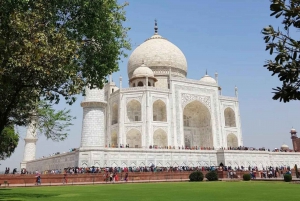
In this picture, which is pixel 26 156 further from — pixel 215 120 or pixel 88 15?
pixel 88 15

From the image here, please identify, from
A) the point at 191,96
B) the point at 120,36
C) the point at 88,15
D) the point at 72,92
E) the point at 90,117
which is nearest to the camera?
the point at 72,92

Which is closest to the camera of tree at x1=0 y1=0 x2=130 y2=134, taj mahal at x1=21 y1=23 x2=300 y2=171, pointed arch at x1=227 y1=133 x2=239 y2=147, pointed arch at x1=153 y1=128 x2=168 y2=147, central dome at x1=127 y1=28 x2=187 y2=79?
tree at x1=0 y1=0 x2=130 y2=134

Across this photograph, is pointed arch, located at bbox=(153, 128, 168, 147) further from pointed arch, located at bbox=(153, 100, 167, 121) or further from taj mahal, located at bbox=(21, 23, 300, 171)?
pointed arch, located at bbox=(153, 100, 167, 121)

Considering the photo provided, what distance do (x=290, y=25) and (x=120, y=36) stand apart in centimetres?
884

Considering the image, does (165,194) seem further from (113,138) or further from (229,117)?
(229,117)

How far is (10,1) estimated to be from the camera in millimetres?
7238

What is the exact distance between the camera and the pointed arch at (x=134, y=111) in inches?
1328

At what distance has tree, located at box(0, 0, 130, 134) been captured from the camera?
22.5 feet

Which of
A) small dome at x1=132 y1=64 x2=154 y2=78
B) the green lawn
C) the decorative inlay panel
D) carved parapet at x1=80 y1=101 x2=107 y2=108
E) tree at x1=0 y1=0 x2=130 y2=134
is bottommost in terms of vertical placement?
the green lawn

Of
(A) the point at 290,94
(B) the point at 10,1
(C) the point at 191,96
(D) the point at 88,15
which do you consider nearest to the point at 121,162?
(C) the point at 191,96

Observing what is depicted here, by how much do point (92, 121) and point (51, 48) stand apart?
1618 centimetres

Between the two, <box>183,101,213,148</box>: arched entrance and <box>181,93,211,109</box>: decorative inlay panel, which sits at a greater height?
<box>181,93,211,109</box>: decorative inlay panel

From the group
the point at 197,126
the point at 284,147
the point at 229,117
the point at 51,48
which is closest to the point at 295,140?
the point at 284,147

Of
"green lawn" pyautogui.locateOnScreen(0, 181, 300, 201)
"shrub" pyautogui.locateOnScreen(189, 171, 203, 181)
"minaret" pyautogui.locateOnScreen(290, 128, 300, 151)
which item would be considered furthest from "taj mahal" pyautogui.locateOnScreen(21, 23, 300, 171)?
"minaret" pyautogui.locateOnScreen(290, 128, 300, 151)
